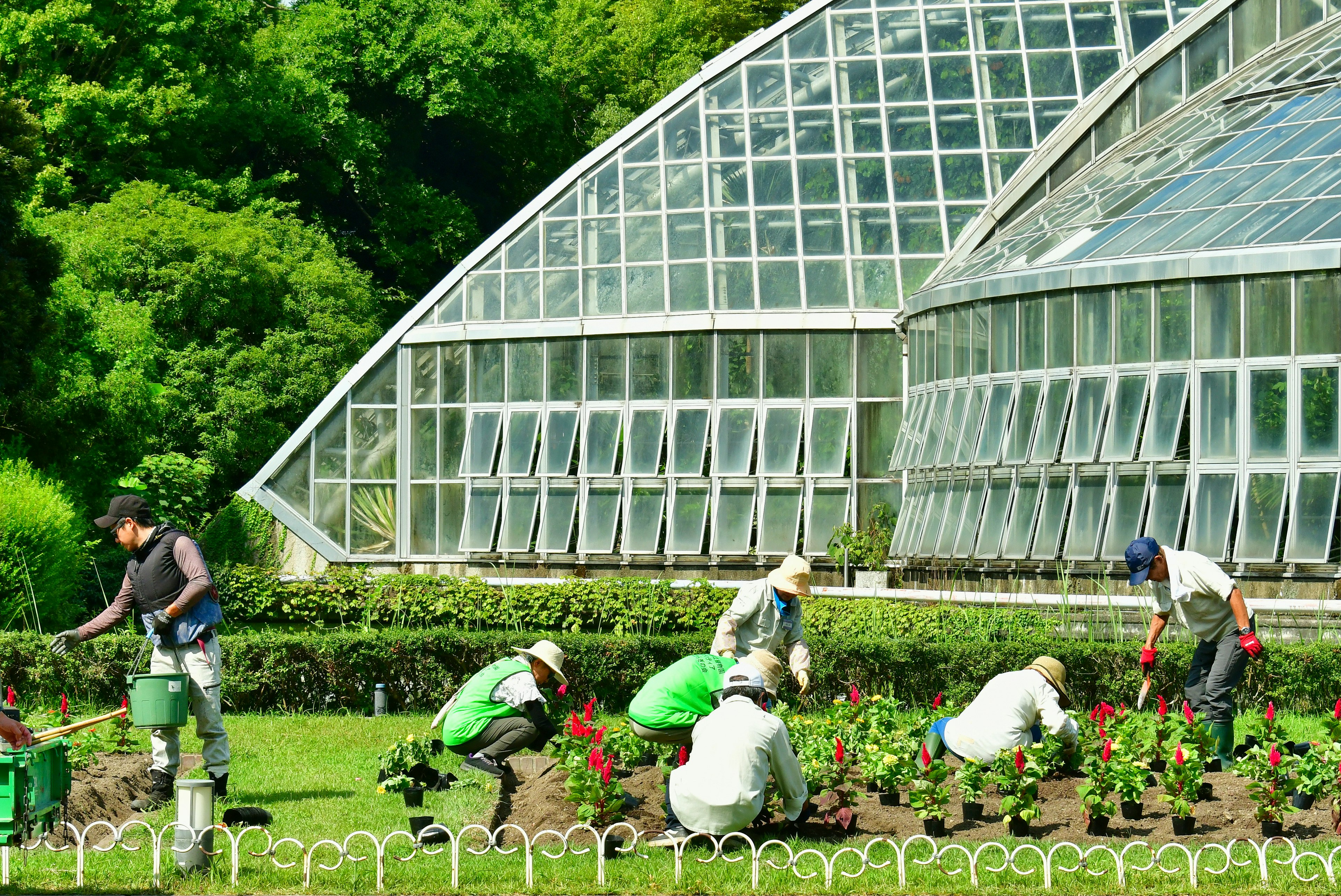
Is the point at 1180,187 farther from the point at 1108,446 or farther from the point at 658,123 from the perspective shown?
the point at 658,123

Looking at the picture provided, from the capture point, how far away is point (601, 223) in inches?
890

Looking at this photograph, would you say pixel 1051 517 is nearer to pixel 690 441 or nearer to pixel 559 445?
pixel 690 441

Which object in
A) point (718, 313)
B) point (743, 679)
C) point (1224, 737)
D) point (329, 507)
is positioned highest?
point (718, 313)

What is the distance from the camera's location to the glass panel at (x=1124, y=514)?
17.0 m

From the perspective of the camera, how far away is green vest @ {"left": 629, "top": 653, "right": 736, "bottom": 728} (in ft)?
32.2

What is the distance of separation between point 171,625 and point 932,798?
481 centimetres

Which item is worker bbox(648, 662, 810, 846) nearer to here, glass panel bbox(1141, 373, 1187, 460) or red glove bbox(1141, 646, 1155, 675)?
red glove bbox(1141, 646, 1155, 675)

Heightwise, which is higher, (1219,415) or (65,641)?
(1219,415)

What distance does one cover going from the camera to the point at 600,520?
2200 cm

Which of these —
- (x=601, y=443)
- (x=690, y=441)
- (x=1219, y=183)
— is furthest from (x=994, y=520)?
(x=601, y=443)

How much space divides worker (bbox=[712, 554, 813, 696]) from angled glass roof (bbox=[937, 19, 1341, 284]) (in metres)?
8.42

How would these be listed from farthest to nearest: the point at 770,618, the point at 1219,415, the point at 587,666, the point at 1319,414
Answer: the point at 1219,415
the point at 1319,414
the point at 587,666
the point at 770,618

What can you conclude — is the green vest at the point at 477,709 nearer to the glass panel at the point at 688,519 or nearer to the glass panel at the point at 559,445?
the glass panel at the point at 688,519

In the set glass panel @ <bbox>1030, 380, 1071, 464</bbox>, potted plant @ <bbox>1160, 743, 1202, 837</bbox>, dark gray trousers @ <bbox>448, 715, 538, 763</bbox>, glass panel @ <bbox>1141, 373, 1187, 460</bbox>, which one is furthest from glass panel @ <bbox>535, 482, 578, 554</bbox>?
potted plant @ <bbox>1160, 743, 1202, 837</bbox>
